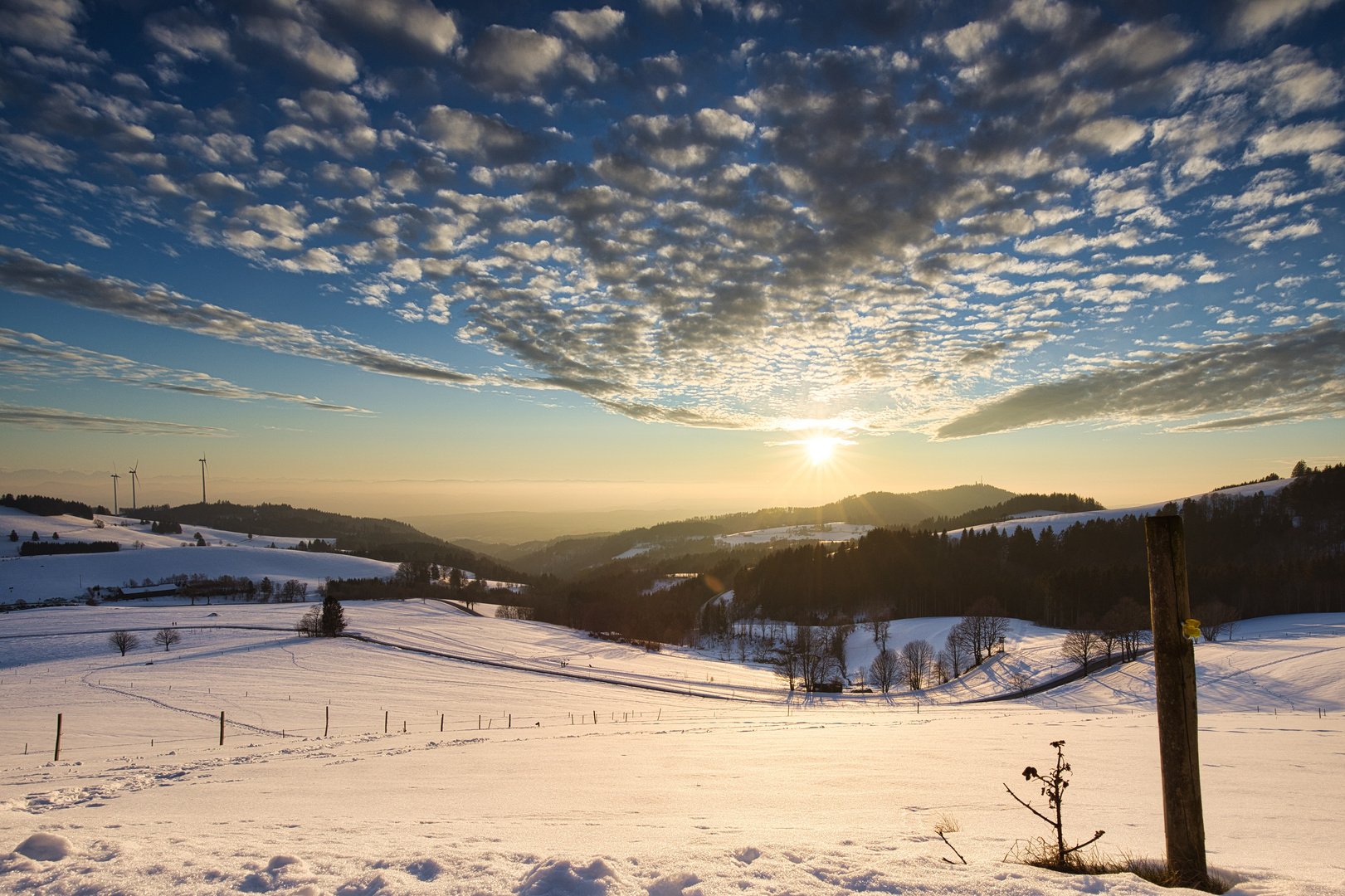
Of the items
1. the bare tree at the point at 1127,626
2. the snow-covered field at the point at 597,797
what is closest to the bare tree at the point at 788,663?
the snow-covered field at the point at 597,797

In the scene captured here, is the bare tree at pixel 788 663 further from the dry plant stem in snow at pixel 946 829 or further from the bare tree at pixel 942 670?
the dry plant stem in snow at pixel 946 829

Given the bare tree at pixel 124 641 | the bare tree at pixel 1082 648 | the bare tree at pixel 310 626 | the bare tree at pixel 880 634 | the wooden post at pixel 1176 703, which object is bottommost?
the bare tree at pixel 880 634

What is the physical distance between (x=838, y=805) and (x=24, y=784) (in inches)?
867

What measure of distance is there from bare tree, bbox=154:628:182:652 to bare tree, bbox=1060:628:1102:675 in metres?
120

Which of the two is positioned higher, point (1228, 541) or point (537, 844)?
point (537, 844)

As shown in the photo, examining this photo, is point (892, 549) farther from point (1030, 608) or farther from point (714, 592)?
point (714, 592)

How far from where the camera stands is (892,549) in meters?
160

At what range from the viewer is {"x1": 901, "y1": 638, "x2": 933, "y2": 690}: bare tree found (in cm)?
8544

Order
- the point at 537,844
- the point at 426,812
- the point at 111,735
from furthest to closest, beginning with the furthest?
the point at 111,735
the point at 426,812
the point at 537,844

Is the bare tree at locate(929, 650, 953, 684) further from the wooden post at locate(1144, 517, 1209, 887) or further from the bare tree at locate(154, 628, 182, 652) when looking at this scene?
the bare tree at locate(154, 628, 182, 652)

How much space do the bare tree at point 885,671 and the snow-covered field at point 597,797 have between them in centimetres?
3870

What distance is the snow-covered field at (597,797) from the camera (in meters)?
5.43

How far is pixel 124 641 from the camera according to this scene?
73375mm

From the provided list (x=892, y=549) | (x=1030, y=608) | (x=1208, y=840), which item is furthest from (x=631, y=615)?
(x=1208, y=840)
